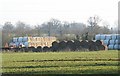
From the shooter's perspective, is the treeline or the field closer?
the field

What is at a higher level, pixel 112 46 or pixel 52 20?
pixel 52 20

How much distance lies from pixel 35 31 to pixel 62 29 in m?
8.90

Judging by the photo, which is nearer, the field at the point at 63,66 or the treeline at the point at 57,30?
the field at the point at 63,66

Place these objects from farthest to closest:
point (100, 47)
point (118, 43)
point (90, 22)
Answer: point (90, 22) → point (118, 43) → point (100, 47)

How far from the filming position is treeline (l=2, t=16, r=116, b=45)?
90100 mm

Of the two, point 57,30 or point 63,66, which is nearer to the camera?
point 63,66

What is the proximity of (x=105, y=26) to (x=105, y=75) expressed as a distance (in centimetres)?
8830

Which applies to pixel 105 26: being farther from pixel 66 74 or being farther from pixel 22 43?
pixel 66 74

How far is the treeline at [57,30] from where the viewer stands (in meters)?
90.1

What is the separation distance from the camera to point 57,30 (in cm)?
10950

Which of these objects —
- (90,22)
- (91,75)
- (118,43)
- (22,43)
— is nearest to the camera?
(91,75)

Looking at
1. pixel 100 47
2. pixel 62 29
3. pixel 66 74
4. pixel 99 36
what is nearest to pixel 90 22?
pixel 62 29

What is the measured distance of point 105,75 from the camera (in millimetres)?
13352

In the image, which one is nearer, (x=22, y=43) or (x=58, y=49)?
(x=58, y=49)
